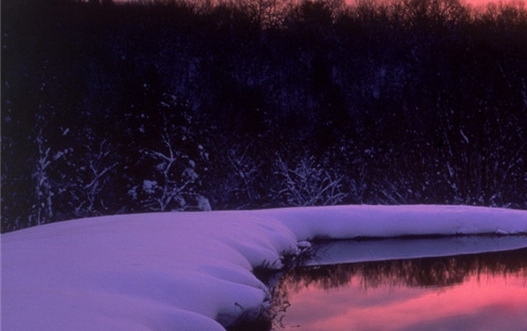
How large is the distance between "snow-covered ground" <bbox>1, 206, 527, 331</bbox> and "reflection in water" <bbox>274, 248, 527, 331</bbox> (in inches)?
24.5

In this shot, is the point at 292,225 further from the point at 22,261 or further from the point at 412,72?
the point at 412,72

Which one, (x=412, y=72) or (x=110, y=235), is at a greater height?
(x=412, y=72)

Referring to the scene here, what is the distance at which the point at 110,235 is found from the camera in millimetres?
7711

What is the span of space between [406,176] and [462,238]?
7.86 metres

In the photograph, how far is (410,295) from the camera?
8.24 meters

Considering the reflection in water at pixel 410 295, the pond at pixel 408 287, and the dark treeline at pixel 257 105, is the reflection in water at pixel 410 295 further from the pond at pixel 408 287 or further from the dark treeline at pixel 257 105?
the dark treeline at pixel 257 105

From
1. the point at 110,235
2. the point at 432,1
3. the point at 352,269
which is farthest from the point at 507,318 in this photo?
the point at 432,1

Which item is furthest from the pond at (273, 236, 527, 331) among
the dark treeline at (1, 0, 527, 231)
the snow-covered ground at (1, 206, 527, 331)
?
the dark treeline at (1, 0, 527, 231)

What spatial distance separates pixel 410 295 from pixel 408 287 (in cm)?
46

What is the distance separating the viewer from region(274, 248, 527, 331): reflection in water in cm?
689

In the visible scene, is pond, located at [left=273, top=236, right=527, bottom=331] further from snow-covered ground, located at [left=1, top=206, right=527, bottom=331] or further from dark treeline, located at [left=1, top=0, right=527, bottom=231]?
dark treeline, located at [left=1, top=0, right=527, bottom=231]

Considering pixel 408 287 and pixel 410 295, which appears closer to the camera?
pixel 410 295

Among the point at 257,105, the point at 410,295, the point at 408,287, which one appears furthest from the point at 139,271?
the point at 257,105

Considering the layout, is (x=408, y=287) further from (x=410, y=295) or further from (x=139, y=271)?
(x=139, y=271)
